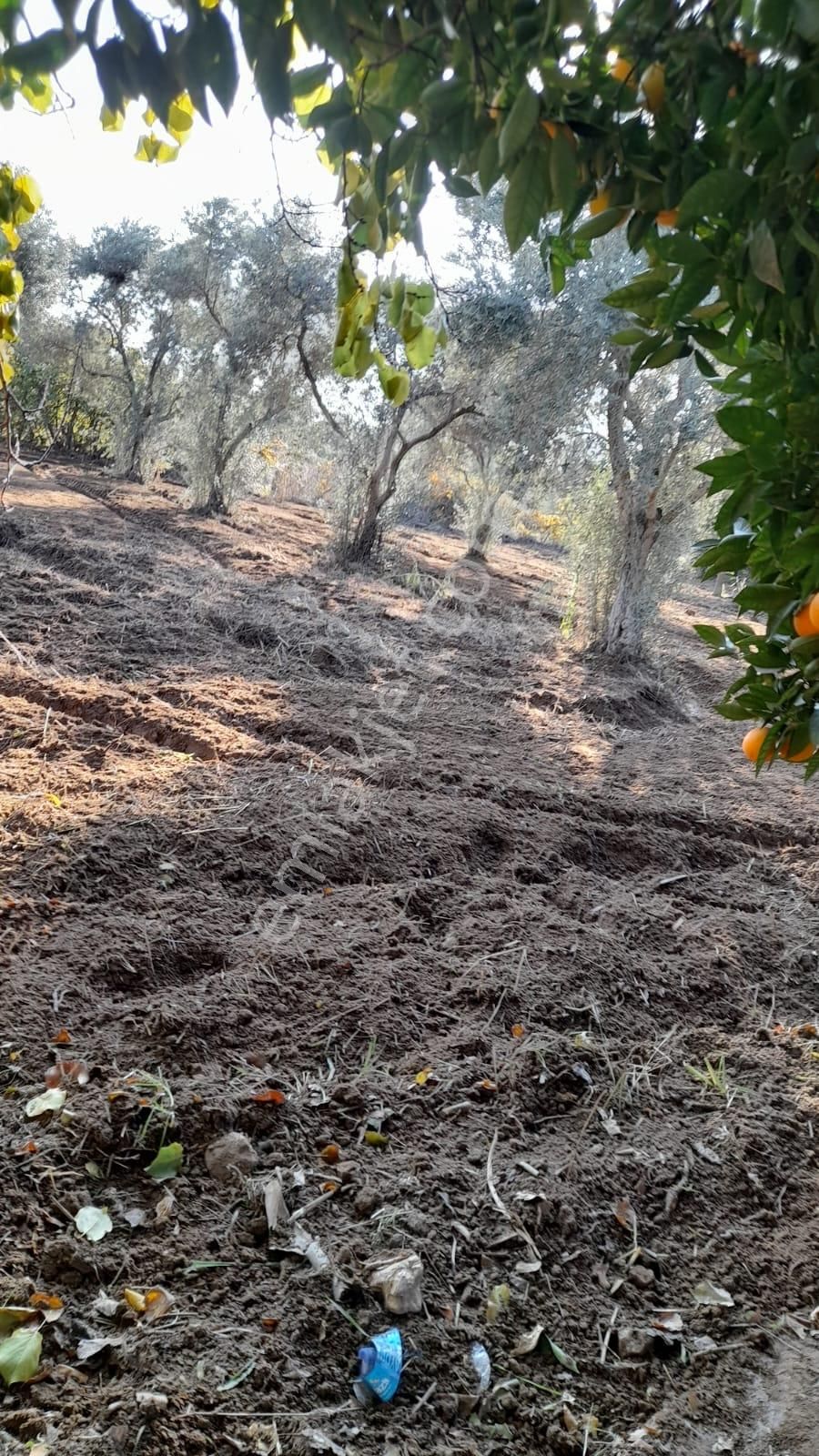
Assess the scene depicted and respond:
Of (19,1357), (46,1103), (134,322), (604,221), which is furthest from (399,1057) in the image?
(134,322)

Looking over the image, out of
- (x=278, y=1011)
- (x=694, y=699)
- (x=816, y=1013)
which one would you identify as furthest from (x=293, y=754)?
(x=694, y=699)

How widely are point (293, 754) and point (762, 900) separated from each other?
199 cm

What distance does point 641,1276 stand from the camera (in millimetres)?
1787

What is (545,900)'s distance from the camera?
10.5 ft

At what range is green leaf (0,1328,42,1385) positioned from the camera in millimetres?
1361

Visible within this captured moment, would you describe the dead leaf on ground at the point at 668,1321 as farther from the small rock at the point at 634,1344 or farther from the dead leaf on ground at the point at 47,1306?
the dead leaf on ground at the point at 47,1306

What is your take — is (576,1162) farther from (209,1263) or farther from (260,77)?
(260,77)

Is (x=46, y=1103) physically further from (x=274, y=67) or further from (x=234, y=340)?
(x=234, y=340)

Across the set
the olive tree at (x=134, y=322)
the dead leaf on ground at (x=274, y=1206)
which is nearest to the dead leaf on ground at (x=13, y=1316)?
the dead leaf on ground at (x=274, y=1206)

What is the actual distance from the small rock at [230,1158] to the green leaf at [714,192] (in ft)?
5.77

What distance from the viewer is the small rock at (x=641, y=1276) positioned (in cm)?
178

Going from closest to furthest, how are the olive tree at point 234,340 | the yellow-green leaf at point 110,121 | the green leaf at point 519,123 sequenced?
the green leaf at point 519,123
the yellow-green leaf at point 110,121
the olive tree at point 234,340

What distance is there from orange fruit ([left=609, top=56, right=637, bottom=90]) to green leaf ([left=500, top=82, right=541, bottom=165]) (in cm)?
17

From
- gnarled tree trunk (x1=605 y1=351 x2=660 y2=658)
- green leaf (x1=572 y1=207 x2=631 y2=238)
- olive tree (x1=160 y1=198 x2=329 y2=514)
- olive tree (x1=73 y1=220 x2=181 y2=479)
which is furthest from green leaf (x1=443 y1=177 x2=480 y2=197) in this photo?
olive tree (x1=73 y1=220 x2=181 y2=479)
